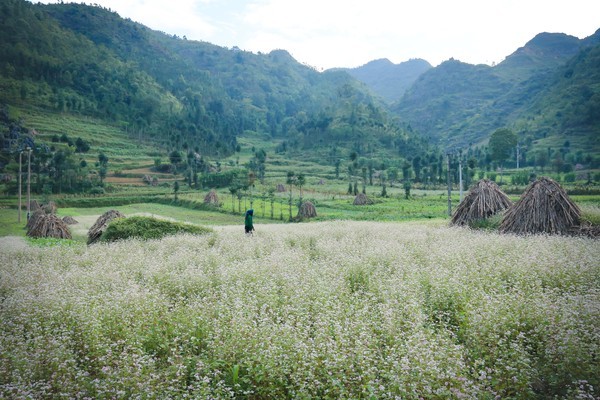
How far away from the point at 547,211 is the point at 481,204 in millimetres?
5303

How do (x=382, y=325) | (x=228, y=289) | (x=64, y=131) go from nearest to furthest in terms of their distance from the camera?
1. (x=382, y=325)
2. (x=228, y=289)
3. (x=64, y=131)

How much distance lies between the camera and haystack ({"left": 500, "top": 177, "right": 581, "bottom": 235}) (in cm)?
1969

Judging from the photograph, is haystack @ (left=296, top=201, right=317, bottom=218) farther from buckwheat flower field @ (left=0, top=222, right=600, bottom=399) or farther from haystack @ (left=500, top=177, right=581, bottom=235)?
buckwheat flower field @ (left=0, top=222, right=600, bottom=399)

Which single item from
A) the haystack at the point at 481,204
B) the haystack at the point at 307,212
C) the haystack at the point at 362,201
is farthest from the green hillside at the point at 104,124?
the haystack at the point at 481,204

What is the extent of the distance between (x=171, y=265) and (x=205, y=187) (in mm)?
79857

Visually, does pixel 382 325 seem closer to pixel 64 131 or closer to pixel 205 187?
pixel 205 187

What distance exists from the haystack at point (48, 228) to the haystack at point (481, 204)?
31.0 metres

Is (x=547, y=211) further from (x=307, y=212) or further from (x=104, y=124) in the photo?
(x=104, y=124)

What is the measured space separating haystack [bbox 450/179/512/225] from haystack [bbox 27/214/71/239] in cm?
3095

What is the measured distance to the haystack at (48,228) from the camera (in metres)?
30.8

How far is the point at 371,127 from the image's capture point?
601ft

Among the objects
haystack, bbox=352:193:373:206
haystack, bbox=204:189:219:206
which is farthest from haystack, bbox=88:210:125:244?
haystack, bbox=352:193:373:206

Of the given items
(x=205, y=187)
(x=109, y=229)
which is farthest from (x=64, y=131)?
(x=109, y=229)

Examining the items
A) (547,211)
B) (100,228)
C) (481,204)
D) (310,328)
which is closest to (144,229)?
(100,228)
